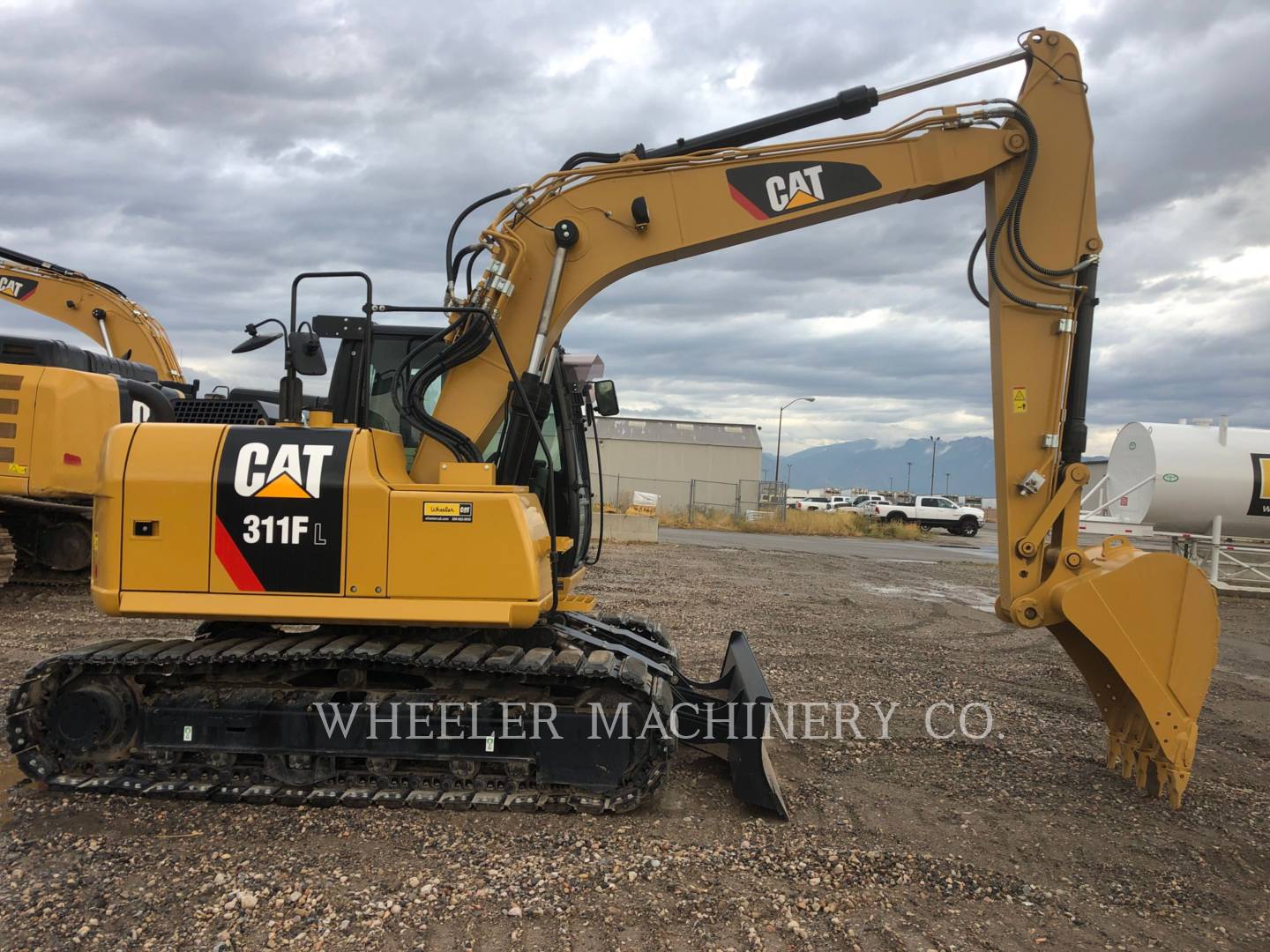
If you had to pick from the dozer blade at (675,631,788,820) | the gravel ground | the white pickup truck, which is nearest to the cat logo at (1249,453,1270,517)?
the gravel ground

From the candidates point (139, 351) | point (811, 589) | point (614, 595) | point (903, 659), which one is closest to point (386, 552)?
point (903, 659)

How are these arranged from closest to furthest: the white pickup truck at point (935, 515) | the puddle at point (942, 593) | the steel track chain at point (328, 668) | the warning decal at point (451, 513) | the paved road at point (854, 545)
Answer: the warning decal at point (451, 513)
the steel track chain at point (328, 668)
the puddle at point (942, 593)
the paved road at point (854, 545)
the white pickup truck at point (935, 515)

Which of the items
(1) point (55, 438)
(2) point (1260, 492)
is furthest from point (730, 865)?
(2) point (1260, 492)

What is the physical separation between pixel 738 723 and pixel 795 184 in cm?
330

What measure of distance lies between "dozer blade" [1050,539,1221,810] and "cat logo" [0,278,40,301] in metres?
16.1

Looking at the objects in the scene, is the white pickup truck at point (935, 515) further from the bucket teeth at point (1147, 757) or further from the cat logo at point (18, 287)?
the bucket teeth at point (1147, 757)

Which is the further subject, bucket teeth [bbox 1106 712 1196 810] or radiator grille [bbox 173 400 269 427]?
radiator grille [bbox 173 400 269 427]

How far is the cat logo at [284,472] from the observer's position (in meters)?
4.76

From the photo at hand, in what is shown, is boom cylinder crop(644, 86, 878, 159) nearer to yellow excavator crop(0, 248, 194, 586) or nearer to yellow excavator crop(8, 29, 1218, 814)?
yellow excavator crop(8, 29, 1218, 814)

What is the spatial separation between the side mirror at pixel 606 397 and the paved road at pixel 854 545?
17.5 m

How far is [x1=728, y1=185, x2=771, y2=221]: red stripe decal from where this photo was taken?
5375 mm

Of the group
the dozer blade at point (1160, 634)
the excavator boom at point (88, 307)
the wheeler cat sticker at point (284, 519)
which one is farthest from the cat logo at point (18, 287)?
the dozer blade at point (1160, 634)

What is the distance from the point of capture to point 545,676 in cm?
498

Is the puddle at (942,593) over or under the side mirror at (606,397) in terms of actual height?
under
